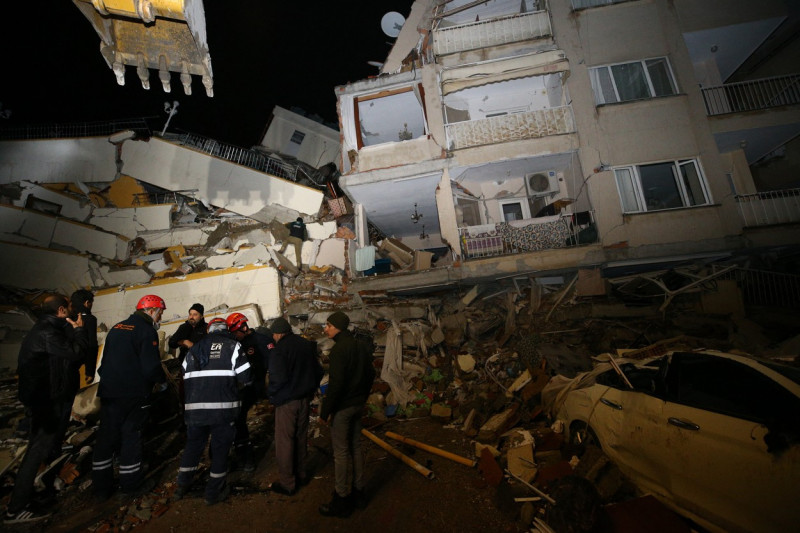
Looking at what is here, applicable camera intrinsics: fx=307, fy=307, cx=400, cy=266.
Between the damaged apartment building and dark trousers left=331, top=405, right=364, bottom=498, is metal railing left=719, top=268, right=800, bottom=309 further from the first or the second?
dark trousers left=331, top=405, right=364, bottom=498

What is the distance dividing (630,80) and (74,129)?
24133 millimetres

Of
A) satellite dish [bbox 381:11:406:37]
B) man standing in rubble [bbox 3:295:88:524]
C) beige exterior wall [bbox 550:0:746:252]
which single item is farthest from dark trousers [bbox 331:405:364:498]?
satellite dish [bbox 381:11:406:37]

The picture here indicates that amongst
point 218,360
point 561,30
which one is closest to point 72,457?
point 218,360

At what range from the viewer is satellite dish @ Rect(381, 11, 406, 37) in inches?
494

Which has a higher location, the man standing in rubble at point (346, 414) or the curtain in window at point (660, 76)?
the curtain in window at point (660, 76)

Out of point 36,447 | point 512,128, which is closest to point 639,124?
point 512,128

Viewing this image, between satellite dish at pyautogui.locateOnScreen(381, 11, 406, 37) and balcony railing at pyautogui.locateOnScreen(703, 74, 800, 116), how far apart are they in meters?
10.9

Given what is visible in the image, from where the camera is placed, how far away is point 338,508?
342 centimetres

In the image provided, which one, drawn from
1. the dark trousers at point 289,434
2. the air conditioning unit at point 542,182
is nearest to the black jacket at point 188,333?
the dark trousers at point 289,434

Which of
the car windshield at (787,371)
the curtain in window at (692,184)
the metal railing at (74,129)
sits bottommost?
the car windshield at (787,371)

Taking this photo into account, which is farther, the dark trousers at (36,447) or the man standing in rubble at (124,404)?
the man standing in rubble at (124,404)

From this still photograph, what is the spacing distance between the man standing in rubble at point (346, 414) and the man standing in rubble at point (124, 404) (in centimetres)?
236

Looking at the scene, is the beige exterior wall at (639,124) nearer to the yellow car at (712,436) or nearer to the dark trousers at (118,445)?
the yellow car at (712,436)

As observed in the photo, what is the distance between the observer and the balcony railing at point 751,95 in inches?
360
